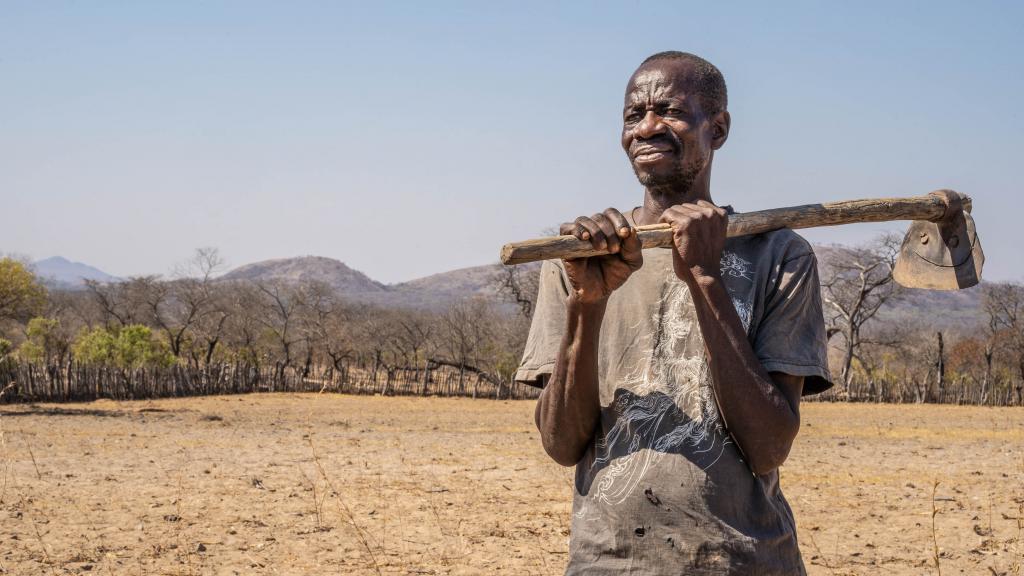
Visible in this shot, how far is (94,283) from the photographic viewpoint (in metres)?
41.2

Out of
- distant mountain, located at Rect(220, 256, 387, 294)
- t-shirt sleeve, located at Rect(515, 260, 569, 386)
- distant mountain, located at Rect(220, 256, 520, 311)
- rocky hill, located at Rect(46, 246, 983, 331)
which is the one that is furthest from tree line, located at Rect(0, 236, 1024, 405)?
distant mountain, located at Rect(220, 256, 387, 294)

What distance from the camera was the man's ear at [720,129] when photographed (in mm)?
1946

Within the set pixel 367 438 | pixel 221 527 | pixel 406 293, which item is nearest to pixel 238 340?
pixel 367 438

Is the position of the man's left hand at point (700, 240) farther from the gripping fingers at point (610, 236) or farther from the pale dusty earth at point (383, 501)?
the pale dusty earth at point (383, 501)

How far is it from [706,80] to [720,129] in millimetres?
120

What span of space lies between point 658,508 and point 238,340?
122 ft

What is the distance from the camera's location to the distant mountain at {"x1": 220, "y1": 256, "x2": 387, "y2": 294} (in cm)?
15388

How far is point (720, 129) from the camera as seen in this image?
1.98 m

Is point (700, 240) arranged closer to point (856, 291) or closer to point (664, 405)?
point (664, 405)

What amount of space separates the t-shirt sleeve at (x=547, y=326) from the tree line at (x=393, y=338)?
26.3 m

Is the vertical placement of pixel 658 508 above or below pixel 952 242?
below

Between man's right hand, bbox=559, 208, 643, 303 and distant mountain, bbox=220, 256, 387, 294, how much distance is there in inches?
5728

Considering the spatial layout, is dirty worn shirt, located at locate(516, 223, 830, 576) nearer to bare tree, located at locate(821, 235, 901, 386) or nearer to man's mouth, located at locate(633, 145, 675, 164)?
man's mouth, located at locate(633, 145, 675, 164)

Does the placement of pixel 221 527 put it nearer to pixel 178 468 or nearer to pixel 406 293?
pixel 178 468
